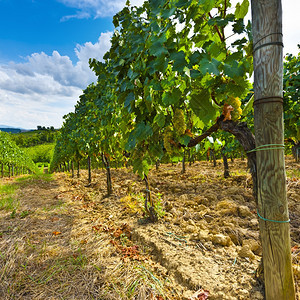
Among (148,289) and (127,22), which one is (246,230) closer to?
(148,289)

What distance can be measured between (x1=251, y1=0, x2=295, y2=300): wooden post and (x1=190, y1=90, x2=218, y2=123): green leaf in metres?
0.31

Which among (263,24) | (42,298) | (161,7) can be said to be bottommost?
(42,298)

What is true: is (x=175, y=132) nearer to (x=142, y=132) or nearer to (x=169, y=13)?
(x=142, y=132)

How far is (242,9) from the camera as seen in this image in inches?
61.6

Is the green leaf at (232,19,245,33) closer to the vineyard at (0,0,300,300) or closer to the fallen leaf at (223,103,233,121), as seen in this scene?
the vineyard at (0,0,300,300)

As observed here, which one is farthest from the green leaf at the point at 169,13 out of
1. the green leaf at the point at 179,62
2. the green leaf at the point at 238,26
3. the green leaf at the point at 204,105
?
the green leaf at the point at 204,105

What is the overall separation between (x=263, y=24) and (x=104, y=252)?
2791 mm

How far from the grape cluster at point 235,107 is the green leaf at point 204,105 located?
22cm

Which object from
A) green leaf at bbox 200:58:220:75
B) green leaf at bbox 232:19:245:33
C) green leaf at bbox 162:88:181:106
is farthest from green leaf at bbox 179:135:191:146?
green leaf at bbox 232:19:245:33

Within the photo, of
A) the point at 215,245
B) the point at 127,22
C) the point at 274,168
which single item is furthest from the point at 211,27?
the point at 215,245

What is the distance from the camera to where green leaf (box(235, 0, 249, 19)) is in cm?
154

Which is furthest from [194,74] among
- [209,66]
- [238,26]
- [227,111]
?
[238,26]

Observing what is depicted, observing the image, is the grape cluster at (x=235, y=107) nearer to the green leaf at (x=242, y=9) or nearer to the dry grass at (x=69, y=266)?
the green leaf at (x=242, y=9)

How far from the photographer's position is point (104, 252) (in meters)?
2.52
